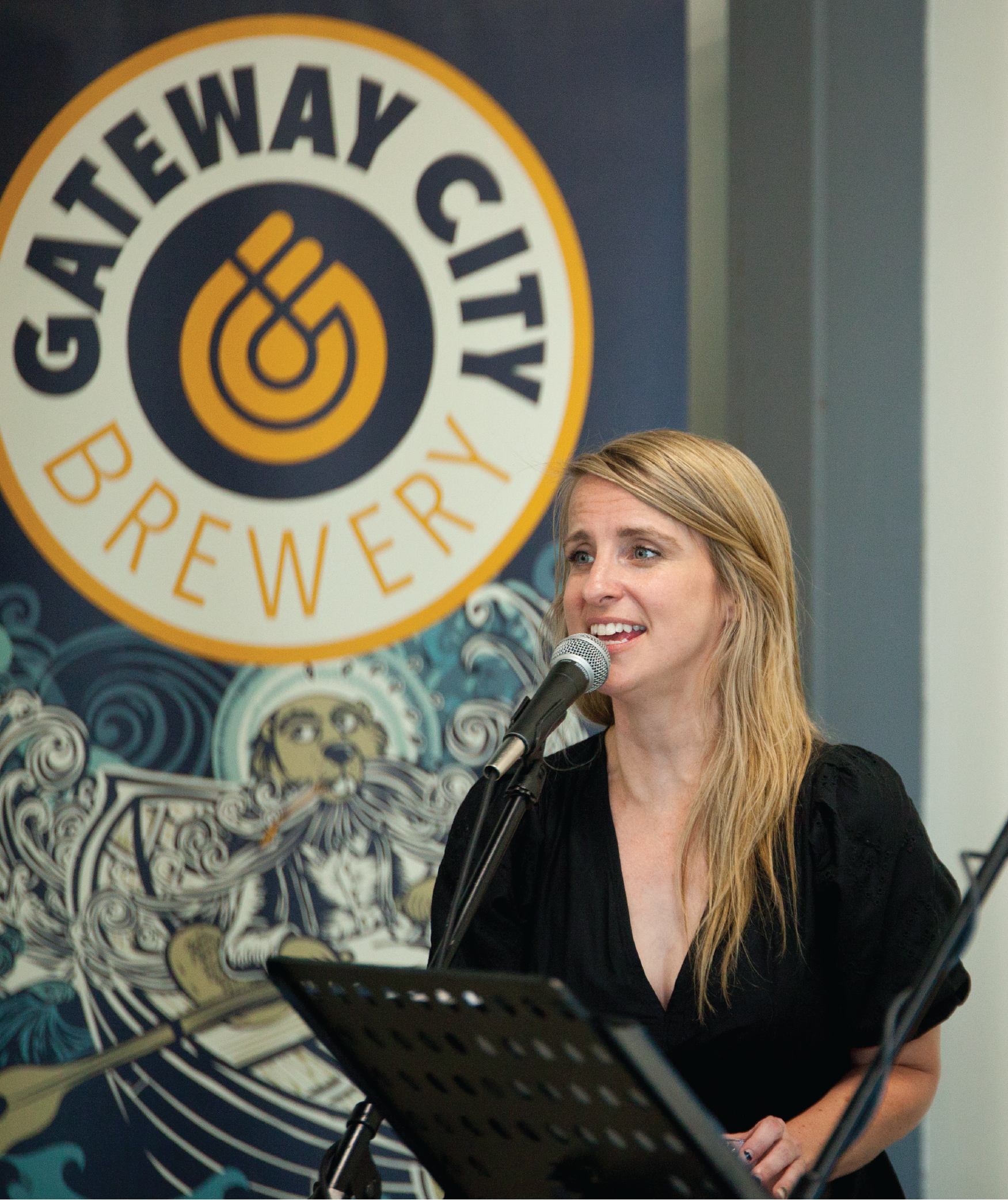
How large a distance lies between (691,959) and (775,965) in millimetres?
115

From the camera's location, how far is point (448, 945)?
1.22 meters

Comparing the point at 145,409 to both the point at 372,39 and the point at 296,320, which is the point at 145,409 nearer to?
the point at 296,320

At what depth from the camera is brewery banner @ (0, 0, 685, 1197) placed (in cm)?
258

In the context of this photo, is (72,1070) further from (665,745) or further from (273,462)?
(665,745)

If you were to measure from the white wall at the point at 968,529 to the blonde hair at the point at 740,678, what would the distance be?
2.83 ft

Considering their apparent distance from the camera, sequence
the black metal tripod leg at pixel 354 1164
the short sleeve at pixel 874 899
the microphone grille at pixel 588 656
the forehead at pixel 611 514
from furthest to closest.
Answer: the forehead at pixel 611 514, the short sleeve at pixel 874 899, the microphone grille at pixel 588 656, the black metal tripod leg at pixel 354 1164

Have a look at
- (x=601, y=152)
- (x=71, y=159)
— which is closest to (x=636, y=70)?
(x=601, y=152)

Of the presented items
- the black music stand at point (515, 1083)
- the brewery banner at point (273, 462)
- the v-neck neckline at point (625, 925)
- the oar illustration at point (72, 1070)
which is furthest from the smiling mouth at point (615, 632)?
the oar illustration at point (72, 1070)

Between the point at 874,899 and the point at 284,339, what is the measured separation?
1686 mm

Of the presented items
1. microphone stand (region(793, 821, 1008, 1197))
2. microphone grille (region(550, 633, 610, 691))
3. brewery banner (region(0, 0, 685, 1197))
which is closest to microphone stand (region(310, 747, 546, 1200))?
microphone grille (region(550, 633, 610, 691))

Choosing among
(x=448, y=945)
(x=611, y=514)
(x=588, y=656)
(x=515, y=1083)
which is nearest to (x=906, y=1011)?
(x=515, y=1083)

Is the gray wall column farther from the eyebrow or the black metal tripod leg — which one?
the black metal tripod leg

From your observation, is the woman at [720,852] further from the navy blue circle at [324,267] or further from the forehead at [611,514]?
the navy blue circle at [324,267]

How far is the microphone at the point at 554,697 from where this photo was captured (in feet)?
4.19
